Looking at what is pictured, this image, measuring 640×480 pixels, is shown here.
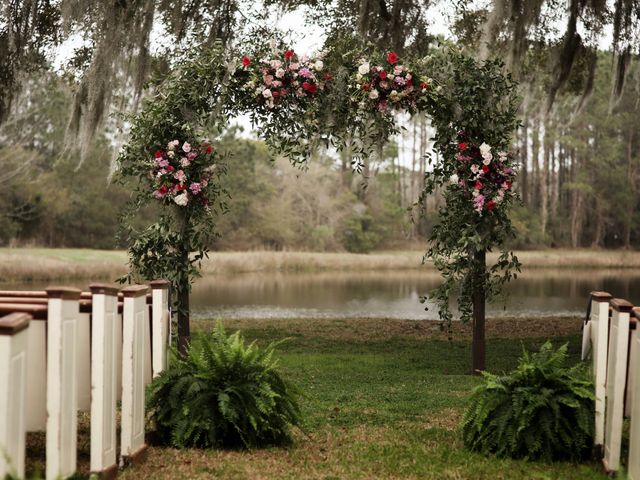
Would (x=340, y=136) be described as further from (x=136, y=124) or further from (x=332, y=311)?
(x=332, y=311)

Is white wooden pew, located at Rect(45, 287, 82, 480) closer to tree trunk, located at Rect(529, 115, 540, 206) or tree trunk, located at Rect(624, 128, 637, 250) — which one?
tree trunk, located at Rect(529, 115, 540, 206)

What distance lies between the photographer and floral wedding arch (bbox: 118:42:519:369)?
9.66 metres

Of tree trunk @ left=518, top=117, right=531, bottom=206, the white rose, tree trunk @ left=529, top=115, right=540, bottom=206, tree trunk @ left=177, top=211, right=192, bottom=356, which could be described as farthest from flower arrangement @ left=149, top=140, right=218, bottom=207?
tree trunk @ left=518, top=117, right=531, bottom=206

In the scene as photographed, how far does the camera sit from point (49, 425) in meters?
3.89

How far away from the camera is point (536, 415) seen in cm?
527

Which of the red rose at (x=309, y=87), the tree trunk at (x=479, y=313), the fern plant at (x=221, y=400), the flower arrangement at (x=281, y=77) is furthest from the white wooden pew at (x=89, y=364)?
the tree trunk at (x=479, y=313)

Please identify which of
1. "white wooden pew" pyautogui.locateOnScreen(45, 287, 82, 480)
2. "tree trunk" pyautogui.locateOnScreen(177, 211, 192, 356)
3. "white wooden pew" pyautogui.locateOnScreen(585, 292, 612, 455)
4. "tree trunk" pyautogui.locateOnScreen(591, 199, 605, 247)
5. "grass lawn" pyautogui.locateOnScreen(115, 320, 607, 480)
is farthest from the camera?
"tree trunk" pyautogui.locateOnScreen(591, 199, 605, 247)

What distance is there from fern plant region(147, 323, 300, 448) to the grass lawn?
0.16m

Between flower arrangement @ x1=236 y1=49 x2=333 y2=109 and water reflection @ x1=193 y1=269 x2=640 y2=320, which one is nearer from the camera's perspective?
flower arrangement @ x1=236 y1=49 x2=333 y2=109

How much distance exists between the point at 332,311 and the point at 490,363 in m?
9.91

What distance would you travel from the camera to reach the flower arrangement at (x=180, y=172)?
9.65 metres

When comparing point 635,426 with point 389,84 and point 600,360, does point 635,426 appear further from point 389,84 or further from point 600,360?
point 389,84

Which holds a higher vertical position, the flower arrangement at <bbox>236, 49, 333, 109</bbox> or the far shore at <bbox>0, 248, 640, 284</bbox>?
the flower arrangement at <bbox>236, 49, 333, 109</bbox>

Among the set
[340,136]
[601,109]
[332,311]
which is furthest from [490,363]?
[601,109]
